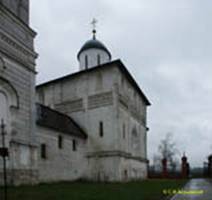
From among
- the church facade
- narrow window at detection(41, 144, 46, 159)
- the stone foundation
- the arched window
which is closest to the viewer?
the stone foundation

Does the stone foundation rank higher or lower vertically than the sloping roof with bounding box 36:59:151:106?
lower

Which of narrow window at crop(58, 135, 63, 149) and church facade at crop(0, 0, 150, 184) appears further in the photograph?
narrow window at crop(58, 135, 63, 149)

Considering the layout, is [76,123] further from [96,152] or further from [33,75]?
[33,75]

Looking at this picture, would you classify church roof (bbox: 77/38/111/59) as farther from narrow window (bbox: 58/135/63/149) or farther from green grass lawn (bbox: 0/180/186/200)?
green grass lawn (bbox: 0/180/186/200)

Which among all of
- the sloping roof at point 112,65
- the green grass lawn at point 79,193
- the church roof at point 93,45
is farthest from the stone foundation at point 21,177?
the church roof at point 93,45

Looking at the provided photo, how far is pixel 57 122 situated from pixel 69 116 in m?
4.81

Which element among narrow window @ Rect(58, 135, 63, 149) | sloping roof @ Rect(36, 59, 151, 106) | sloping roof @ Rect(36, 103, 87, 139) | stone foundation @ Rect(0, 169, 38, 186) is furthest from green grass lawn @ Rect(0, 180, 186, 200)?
sloping roof @ Rect(36, 59, 151, 106)

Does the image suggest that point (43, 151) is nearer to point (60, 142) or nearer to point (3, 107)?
point (60, 142)

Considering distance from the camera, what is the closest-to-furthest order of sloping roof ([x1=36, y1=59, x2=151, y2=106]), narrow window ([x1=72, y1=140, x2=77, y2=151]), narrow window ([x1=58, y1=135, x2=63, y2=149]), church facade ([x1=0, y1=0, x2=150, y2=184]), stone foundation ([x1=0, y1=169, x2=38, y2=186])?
1. stone foundation ([x1=0, y1=169, x2=38, y2=186])
2. church facade ([x1=0, y1=0, x2=150, y2=184])
3. narrow window ([x1=58, y1=135, x2=63, y2=149])
4. narrow window ([x1=72, y1=140, x2=77, y2=151])
5. sloping roof ([x1=36, y1=59, x2=151, y2=106])

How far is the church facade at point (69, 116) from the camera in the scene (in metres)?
18.0

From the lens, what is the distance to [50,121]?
87.0 ft

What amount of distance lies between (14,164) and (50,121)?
30.2ft

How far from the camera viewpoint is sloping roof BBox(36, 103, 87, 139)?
25422 millimetres

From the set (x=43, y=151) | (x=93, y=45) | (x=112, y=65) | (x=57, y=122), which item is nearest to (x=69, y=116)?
(x=57, y=122)
